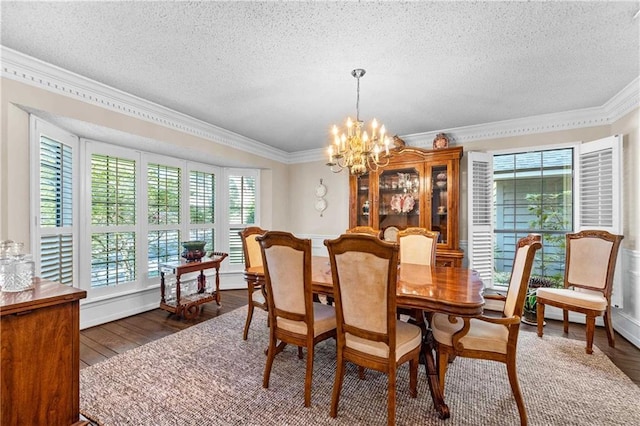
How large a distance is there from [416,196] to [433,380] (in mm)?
2643

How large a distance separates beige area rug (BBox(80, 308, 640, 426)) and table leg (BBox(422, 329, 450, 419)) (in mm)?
53

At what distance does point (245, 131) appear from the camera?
4.19m

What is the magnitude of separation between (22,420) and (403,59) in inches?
121

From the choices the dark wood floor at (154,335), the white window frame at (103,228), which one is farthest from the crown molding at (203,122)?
the dark wood floor at (154,335)

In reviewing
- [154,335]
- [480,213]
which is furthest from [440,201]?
[154,335]

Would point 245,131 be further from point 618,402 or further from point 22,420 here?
point 618,402

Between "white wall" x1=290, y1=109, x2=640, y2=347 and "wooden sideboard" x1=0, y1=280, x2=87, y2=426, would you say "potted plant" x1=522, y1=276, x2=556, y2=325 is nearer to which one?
"white wall" x1=290, y1=109, x2=640, y2=347

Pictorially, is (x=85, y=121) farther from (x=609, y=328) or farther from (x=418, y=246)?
(x=609, y=328)

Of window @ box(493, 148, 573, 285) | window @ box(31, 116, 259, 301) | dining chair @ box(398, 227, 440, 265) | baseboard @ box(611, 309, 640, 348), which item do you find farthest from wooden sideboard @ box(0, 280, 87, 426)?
window @ box(493, 148, 573, 285)

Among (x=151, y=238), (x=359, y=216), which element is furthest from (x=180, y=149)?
(x=359, y=216)

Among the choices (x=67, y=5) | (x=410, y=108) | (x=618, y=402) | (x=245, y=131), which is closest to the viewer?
(x=67, y=5)

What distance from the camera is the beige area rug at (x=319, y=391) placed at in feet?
5.85

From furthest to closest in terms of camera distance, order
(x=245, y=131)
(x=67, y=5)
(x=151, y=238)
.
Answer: (x=245, y=131) → (x=151, y=238) → (x=67, y=5)

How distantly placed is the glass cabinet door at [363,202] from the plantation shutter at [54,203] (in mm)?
3518
